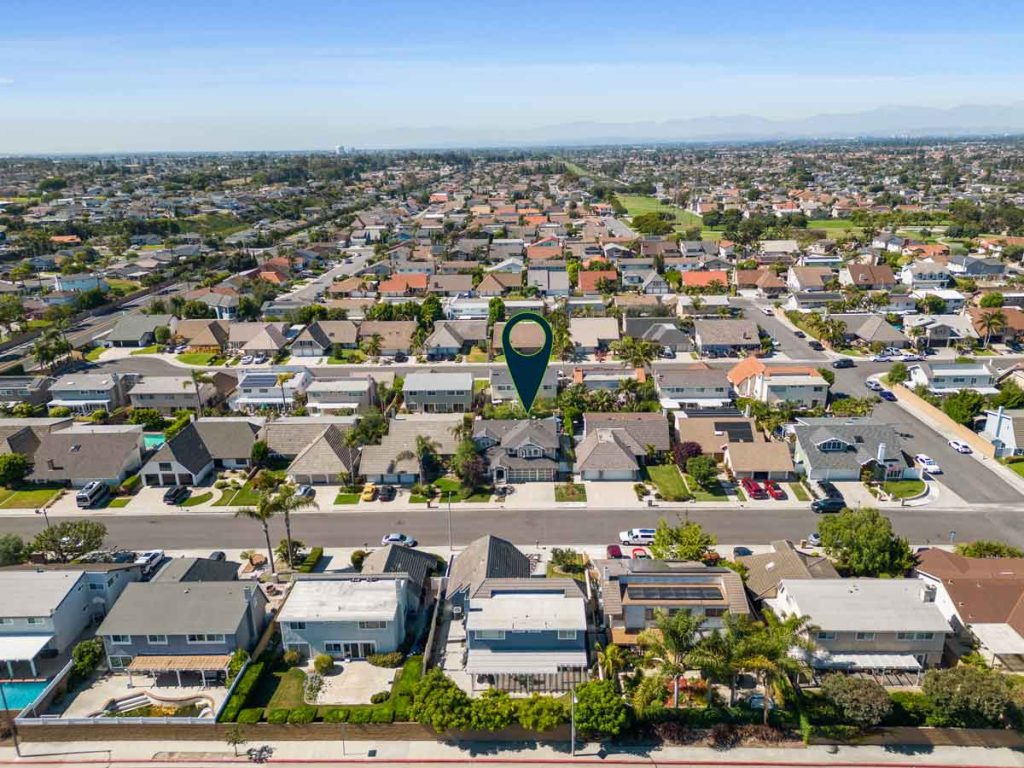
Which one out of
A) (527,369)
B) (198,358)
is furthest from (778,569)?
(198,358)

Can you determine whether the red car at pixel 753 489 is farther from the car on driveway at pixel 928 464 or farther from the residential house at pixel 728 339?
the residential house at pixel 728 339

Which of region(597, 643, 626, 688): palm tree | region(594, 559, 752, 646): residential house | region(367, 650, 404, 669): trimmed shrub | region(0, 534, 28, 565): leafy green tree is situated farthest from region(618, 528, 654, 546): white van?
region(0, 534, 28, 565): leafy green tree

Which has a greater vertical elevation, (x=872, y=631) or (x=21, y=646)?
(x=872, y=631)

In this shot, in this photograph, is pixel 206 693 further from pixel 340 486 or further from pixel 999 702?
pixel 999 702

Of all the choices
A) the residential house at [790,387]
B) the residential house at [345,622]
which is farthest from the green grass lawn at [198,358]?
the residential house at [790,387]

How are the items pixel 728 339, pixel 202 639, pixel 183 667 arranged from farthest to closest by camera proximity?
pixel 728 339
pixel 202 639
pixel 183 667

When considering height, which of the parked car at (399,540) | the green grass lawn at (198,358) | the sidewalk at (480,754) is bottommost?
the sidewalk at (480,754)


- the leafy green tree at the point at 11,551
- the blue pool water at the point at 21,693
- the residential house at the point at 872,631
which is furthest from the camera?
the leafy green tree at the point at 11,551

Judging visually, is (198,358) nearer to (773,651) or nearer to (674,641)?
(674,641)
